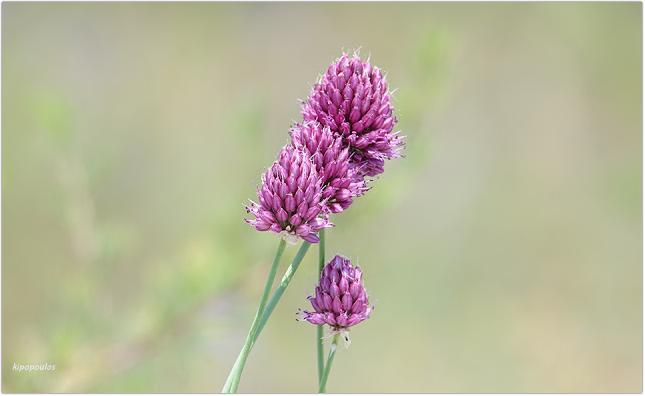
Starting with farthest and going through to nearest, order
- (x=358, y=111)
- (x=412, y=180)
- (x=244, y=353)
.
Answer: (x=412, y=180)
(x=358, y=111)
(x=244, y=353)

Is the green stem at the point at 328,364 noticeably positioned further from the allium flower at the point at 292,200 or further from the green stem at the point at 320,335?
the allium flower at the point at 292,200

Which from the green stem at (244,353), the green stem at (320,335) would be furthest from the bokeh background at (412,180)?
the green stem at (244,353)

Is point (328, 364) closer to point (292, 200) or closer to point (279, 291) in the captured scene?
point (279, 291)

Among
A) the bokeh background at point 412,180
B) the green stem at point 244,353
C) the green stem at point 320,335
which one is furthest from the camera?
the bokeh background at point 412,180

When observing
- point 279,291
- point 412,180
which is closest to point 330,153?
point 279,291

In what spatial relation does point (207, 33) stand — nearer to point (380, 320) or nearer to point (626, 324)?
point (380, 320)

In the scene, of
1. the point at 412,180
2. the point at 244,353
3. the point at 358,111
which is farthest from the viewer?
the point at 412,180
